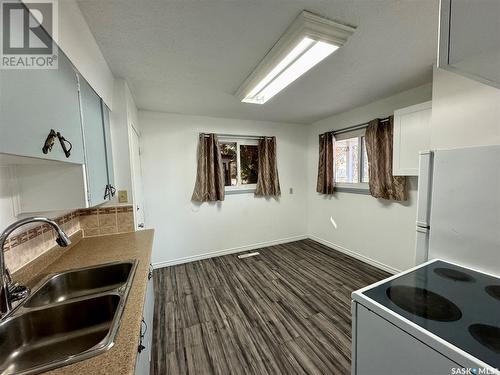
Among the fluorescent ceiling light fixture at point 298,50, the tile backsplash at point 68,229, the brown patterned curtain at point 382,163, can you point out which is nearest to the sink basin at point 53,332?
the tile backsplash at point 68,229

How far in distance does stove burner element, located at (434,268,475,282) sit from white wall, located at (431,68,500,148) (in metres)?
1.09

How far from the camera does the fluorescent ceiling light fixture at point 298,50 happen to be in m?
1.26

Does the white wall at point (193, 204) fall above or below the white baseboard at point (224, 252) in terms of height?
above

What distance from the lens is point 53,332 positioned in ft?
3.10

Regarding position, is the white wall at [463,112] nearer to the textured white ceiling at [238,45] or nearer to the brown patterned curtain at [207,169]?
the textured white ceiling at [238,45]

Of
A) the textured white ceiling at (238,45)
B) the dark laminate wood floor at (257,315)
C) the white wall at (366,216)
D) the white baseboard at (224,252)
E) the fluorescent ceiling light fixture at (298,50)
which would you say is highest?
the textured white ceiling at (238,45)

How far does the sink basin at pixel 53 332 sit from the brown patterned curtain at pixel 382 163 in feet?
9.79

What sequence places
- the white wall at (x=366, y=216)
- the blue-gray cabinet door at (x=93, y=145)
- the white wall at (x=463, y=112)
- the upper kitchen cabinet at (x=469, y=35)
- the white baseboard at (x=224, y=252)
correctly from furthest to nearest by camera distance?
the white baseboard at (x=224, y=252) < the white wall at (x=366, y=216) < the white wall at (x=463, y=112) < the blue-gray cabinet door at (x=93, y=145) < the upper kitchen cabinet at (x=469, y=35)

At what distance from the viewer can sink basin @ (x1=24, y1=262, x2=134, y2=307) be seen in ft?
3.69

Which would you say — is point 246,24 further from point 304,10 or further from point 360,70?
point 360,70

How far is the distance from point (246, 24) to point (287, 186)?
9.90 feet

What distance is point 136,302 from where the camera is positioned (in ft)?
3.18

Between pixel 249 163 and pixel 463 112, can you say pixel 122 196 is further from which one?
pixel 463 112

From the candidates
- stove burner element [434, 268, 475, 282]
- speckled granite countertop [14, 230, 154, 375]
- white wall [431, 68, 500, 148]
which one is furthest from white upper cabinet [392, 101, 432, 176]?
speckled granite countertop [14, 230, 154, 375]
